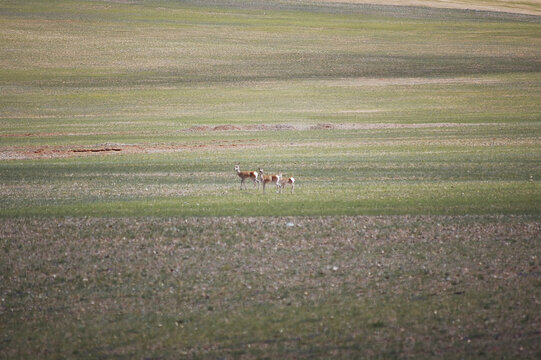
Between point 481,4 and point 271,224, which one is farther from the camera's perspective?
point 481,4

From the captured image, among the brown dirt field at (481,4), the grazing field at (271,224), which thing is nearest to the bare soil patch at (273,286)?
the grazing field at (271,224)

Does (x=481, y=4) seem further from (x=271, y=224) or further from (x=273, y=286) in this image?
(x=273, y=286)

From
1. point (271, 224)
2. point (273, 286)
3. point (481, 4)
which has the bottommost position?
point (271, 224)

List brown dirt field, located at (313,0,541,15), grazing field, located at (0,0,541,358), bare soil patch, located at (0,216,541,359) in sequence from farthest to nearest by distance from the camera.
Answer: brown dirt field, located at (313,0,541,15) < grazing field, located at (0,0,541,358) < bare soil patch, located at (0,216,541,359)

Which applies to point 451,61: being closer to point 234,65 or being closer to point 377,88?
point 377,88

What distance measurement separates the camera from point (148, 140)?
41750 millimetres

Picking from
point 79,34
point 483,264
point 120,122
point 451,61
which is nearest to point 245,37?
point 79,34

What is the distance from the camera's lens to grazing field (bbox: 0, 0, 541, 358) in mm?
11789

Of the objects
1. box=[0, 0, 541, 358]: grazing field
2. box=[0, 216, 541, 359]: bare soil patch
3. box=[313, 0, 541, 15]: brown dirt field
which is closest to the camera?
box=[0, 216, 541, 359]: bare soil patch

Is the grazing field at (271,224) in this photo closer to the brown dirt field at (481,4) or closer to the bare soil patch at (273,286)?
the bare soil patch at (273,286)

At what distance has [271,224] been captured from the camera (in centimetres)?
1897

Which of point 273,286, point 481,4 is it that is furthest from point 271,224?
point 481,4

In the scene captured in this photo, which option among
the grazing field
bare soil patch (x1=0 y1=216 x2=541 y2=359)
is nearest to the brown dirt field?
the grazing field

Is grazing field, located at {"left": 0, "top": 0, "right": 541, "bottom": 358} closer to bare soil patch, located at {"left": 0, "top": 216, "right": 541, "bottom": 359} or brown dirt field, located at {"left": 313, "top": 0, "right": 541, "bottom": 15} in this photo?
bare soil patch, located at {"left": 0, "top": 216, "right": 541, "bottom": 359}
